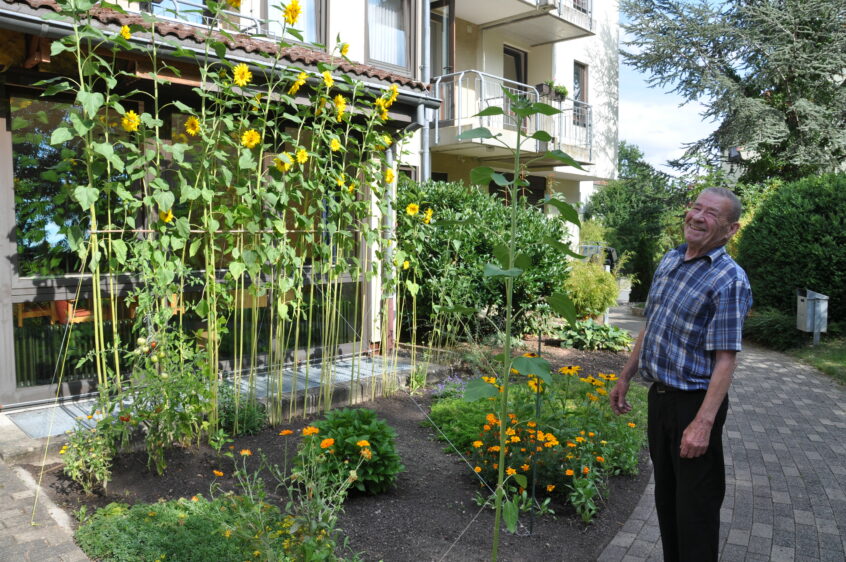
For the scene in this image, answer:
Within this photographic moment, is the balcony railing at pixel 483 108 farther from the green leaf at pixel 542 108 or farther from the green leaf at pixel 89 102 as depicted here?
the green leaf at pixel 542 108

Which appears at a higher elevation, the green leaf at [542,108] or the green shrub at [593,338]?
the green leaf at [542,108]

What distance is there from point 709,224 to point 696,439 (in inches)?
35.3

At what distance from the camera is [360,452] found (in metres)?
3.85

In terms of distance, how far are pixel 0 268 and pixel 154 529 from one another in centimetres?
308

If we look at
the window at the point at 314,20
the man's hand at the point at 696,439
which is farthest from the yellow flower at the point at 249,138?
the window at the point at 314,20

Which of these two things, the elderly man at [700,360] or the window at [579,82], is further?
the window at [579,82]

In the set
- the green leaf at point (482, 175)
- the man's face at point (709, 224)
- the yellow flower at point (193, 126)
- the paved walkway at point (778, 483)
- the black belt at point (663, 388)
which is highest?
the yellow flower at point (193, 126)

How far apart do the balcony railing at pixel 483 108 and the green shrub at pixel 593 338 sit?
14.1 feet

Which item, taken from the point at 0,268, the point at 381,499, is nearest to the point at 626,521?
the point at 381,499

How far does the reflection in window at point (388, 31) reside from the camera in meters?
9.07

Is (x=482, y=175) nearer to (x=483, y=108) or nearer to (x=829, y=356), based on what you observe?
(x=829, y=356)

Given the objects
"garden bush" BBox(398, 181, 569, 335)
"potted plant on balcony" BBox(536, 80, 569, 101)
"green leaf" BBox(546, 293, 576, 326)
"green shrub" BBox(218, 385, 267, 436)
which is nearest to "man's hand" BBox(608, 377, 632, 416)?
"green leaf" BBox(546, 293, 576, 326)

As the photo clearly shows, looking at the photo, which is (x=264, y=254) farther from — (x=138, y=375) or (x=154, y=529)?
(x=154, y=529)

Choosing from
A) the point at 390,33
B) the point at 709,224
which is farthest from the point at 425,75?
the point at 709,224
